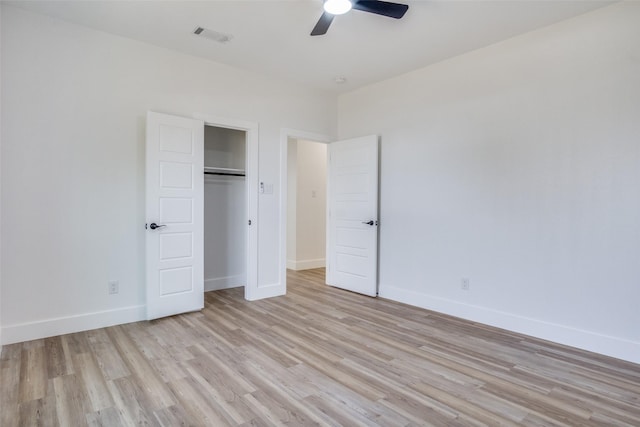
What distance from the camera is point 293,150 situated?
19.7 feet

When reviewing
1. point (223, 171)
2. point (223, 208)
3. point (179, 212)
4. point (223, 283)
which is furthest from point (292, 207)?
point (179, 212)

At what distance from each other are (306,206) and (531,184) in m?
3.92

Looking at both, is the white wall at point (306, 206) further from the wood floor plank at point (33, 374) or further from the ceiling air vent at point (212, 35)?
the wood floor plank at point (33, 374)

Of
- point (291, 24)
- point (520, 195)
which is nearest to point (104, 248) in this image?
point (291, 24)

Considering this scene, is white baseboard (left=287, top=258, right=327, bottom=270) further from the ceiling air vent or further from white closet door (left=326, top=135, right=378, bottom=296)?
the ceiling air vent

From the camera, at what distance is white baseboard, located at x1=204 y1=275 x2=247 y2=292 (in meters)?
4.71

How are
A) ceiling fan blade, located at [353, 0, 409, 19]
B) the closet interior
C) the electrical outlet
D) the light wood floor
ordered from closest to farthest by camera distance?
the light wood floor < ceiling fan blade, located at [353, 0, 409, 19] < the electrical outlet < the closet interior

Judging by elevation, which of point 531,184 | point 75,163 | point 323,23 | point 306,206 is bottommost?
point 306,206

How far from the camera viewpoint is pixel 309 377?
237 cm

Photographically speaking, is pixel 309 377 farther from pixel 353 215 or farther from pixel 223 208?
pixel 223 208

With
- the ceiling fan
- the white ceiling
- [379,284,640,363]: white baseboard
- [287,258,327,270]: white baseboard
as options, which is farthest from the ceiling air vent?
[287,258,327,270]: white baseboard

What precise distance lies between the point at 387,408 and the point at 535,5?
3.19 m

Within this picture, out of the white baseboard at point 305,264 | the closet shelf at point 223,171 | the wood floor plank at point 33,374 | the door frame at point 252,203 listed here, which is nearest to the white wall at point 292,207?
the white baseboard at point 305,264

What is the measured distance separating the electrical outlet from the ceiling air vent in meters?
2.53
